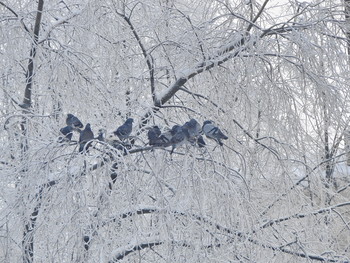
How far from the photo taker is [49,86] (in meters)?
4.68

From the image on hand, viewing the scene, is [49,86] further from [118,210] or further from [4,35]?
[118,210]

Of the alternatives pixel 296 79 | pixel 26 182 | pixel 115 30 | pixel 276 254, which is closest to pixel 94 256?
pixel 26 182

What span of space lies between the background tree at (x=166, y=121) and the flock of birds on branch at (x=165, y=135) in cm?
9

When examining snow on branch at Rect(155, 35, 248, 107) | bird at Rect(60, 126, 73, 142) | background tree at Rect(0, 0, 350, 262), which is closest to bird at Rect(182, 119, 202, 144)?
background tree at Rect(0, 0, 350, 262)

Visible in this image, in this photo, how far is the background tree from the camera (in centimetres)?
342

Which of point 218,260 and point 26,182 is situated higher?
point 26,182

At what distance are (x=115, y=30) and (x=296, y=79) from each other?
5.16ft

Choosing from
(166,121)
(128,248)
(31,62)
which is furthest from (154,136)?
(31,62)

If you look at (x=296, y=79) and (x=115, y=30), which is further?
(x=115, y=30)

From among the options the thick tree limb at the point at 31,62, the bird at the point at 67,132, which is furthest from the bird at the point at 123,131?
the thick tree limb at the point at 31,62

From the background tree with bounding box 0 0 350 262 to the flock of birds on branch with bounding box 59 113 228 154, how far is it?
0.09 metres

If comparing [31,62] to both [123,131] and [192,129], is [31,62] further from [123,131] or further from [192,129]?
[192,129]

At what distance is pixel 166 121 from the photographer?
4711 mm

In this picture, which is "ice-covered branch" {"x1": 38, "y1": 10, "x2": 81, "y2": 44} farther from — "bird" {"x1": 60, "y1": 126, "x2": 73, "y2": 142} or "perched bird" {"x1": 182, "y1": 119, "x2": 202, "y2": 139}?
"perched bird" {"x1": 182, "y1": 119, "x2": 202, "y2": 139}
